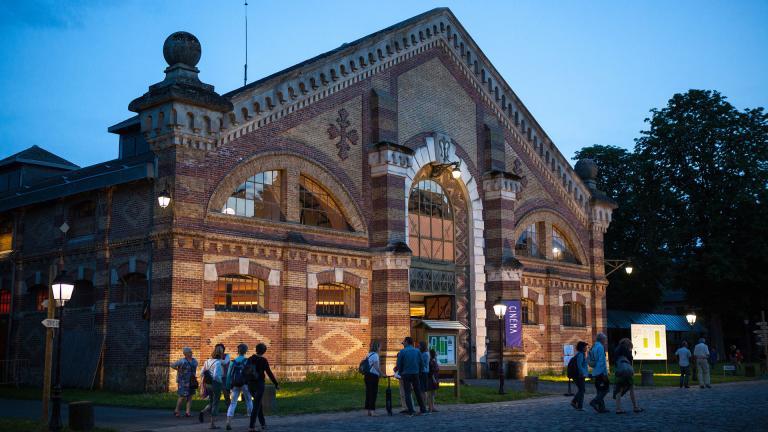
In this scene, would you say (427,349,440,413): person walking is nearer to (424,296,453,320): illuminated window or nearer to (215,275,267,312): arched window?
(215,275,267,312): arched window

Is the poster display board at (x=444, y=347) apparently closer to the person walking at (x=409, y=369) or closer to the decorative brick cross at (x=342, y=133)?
the decorative brick cross at (x=342, y=133)

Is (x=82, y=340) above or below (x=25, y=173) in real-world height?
below

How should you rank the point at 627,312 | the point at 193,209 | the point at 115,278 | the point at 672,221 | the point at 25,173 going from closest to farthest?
1. the point at 193,209
2. the point at 115,278
3. the point at 25,173
4. the point at 672,221
5. the point at 627,312

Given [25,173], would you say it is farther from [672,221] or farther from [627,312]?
[627,312]

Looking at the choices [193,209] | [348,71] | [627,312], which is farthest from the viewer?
[627,312]

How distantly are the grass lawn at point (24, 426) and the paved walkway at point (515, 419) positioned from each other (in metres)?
1.17

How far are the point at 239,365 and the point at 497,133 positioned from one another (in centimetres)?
2270

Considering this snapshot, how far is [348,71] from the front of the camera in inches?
1184

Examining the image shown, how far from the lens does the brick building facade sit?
24625mm

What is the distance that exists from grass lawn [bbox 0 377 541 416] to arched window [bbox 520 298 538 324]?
9.78m

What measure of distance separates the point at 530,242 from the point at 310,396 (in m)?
18.4

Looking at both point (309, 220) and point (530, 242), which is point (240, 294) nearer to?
point (309, 220)

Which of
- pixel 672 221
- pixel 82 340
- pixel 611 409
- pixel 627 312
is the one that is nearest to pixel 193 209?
pixel 82 340

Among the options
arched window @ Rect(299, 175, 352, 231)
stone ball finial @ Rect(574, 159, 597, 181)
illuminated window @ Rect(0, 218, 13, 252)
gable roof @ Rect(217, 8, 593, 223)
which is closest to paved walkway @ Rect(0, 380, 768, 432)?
arched window @ Rect(299, 175, 352, 231)
